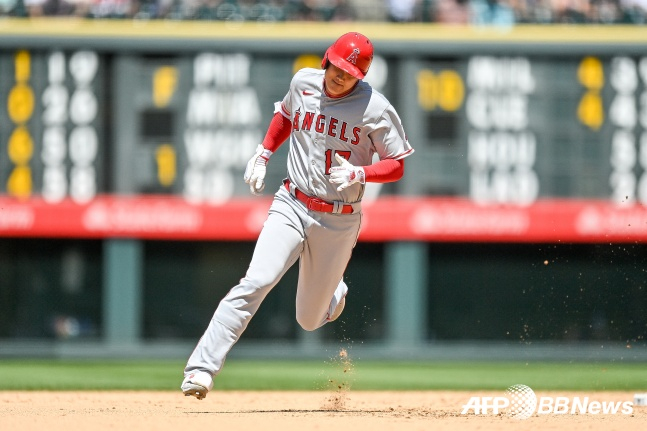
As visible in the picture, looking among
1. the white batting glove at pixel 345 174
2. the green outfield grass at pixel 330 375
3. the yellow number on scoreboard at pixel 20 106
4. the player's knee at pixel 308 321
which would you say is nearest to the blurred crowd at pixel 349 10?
the yellow number on scoreboard at pixel 20 106

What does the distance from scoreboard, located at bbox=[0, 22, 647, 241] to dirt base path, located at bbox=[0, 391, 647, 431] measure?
8886 mm

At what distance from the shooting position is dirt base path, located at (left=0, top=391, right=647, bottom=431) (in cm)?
720

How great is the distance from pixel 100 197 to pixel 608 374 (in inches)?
317

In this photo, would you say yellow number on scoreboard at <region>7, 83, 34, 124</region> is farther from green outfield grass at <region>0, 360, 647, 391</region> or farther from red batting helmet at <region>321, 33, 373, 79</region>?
red batting helmet at <region>321, 33, 373, 79</region>

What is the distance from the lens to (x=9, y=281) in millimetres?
19531

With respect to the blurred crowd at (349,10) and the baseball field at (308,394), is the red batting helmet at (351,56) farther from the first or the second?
the blurred crowd at (349,10)

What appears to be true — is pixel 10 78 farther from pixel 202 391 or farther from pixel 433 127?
pixel 202 391

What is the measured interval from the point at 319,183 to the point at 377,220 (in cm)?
1201

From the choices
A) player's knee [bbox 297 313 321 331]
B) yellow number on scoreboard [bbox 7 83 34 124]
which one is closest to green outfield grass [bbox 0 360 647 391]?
player's knee [bbox 297 313 321 331]

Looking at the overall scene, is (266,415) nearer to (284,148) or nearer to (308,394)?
(308,394)

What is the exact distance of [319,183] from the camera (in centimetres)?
766

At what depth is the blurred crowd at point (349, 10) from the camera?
64.9ft

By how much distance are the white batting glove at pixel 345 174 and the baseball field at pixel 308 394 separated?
1386 millimetres

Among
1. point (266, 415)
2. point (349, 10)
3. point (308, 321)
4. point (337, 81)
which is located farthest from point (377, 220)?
point (337, 81)
